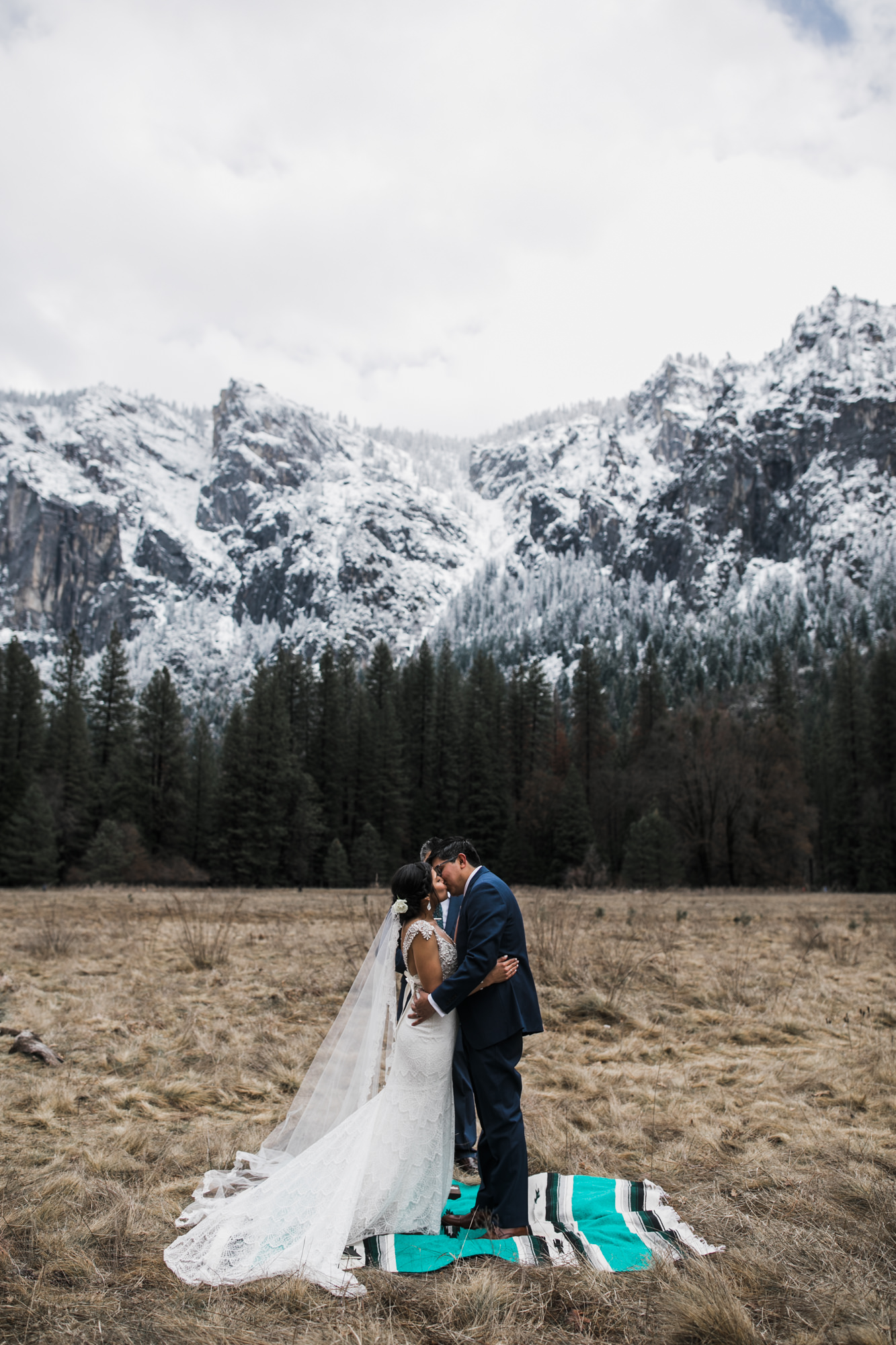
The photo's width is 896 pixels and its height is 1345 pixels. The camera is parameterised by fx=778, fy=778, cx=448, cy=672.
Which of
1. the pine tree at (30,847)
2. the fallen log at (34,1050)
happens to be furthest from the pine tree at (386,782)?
the fallen log at (34,1050)

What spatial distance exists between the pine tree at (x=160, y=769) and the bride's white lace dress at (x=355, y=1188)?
43.8 meters

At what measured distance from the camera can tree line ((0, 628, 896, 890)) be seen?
3822cm

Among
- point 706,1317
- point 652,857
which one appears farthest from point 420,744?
point 706,1317

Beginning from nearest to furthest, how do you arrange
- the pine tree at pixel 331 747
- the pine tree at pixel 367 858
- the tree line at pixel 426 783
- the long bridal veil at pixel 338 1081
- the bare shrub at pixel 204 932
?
the long bridal veil at pixel 338 1081, the bare shrub at pixel 204 932, the tree line at pixel 426 783, the pine tree at pixel 367 858, the pine tree at pixel 331 747

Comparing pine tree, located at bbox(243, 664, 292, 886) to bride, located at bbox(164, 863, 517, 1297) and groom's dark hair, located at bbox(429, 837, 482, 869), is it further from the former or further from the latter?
groom's dark hair, located at bbox(429, 837, 482, 869)

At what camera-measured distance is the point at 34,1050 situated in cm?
752

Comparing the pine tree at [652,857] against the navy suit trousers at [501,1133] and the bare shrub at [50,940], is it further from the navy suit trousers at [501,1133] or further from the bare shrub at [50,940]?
the navy suit trousers at [501,1133]

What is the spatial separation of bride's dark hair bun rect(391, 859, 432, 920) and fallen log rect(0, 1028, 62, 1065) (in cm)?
470

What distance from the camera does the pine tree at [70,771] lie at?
139ft

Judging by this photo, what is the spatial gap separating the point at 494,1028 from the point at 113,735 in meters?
49.5

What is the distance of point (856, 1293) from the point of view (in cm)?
356

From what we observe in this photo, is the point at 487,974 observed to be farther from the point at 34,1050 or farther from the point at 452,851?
the point at 34,1050

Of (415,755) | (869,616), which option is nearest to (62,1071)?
(415,755)

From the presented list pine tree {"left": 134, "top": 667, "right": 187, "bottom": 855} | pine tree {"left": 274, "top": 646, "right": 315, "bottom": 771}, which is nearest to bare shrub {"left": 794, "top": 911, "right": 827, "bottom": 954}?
pine tree {"left": 134, "top": 667, "right": 187, "bottom": 855}
